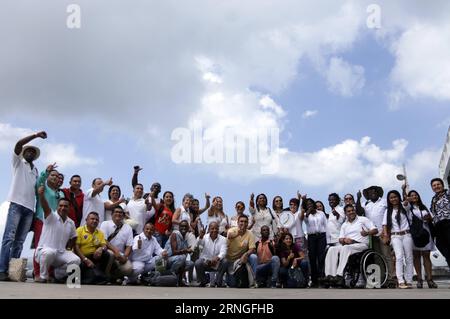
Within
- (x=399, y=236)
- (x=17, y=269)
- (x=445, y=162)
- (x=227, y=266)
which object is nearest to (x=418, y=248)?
(x=399, y=236)

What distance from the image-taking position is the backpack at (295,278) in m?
8.43

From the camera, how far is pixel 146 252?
8.31 meters

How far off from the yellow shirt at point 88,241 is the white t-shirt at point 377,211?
16.8 feet

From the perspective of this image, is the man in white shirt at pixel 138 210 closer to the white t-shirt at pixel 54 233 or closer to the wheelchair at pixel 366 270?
the white t-shirt at pixel 54 233

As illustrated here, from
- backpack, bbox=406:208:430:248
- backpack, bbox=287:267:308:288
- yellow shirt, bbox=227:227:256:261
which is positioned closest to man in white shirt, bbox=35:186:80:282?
yellow shirt, bbox=227:227:256:261

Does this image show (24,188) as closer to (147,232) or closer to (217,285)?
(147,232)

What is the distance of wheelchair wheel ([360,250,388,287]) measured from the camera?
8258 mm

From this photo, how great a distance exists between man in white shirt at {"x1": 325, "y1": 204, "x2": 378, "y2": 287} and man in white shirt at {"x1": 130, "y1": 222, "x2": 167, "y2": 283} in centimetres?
308

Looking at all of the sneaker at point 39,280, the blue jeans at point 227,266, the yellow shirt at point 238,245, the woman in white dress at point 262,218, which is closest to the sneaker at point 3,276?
the sneaker at point 39,280

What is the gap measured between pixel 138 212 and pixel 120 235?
2.51ft

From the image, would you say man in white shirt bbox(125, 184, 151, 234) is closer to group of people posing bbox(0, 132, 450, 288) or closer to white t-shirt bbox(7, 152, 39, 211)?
group of people posing bbox(0, 132, 450, 288)

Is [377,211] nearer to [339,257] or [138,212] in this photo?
[339,257]
